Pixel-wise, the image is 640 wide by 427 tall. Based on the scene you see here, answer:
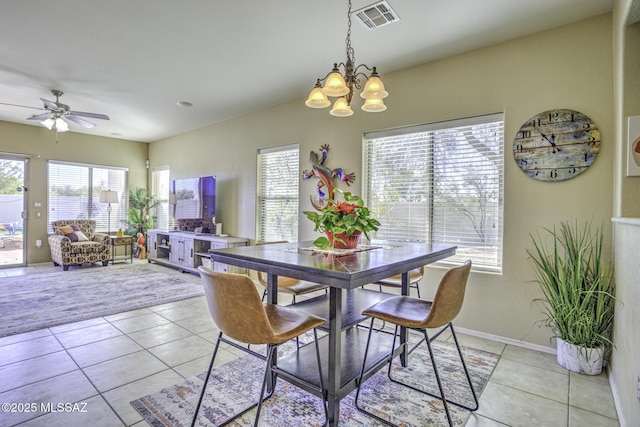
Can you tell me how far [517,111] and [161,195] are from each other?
7.47m

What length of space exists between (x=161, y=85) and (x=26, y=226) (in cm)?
480

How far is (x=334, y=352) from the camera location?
169 cm

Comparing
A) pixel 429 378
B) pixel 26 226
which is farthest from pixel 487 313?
pixel 26 226

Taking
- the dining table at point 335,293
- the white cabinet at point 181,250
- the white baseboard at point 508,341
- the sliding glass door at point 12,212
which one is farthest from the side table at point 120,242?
the white baseboard at point 508,341

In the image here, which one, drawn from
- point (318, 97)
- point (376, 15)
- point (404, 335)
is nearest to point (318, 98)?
point (318, 97)

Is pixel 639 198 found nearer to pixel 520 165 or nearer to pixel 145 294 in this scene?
pixel 520 165

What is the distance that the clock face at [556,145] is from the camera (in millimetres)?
2615

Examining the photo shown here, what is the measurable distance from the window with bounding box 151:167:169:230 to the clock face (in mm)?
7059

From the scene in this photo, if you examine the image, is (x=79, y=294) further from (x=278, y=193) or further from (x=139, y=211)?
(x=139, y=211)

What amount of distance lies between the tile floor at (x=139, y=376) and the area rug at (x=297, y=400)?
0.33 feet

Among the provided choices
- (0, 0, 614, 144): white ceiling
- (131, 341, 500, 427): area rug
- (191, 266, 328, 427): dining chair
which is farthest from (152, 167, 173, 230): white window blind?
(191, 266, 328, 427): dining chair

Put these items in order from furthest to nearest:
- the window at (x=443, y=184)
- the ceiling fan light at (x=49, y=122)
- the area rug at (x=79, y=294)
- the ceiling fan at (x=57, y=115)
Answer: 1. the ceiling fan light at (x=49, y=122)
2. the ceiling fan at (x=57, y=115)
3. the area rug at (x=79, y=294)
4. the window at (x=443, y=184)

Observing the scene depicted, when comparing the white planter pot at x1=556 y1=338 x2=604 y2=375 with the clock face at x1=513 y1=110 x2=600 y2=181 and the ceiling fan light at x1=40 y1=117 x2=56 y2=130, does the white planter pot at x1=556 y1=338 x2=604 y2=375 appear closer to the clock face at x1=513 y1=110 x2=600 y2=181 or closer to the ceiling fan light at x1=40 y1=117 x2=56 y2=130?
the clock face at x1=513 y1=110 x2=600 y2=181

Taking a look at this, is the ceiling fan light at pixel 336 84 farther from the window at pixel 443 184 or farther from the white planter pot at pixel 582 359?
the white planter pot at pixel 582 359
